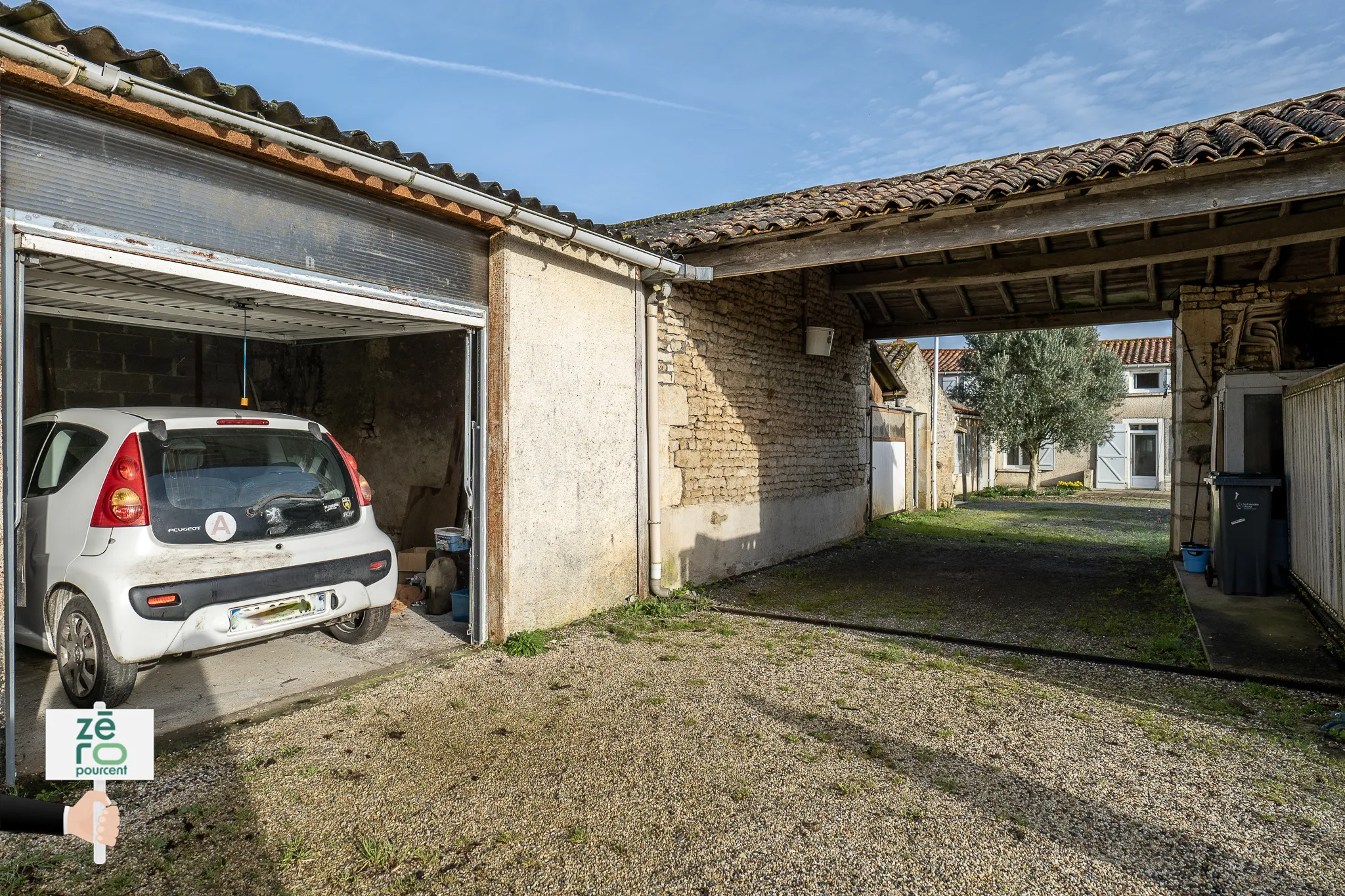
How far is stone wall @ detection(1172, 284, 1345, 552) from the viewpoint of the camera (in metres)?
8.13

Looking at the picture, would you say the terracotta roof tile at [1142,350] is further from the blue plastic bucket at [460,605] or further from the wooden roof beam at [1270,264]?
the blue plastic bucket at [460,605]

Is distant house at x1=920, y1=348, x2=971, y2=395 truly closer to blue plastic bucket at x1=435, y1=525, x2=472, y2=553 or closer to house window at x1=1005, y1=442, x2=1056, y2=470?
house window at x1=1005, y1=442, x2=1056, y2=470

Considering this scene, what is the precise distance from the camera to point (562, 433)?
5945mm

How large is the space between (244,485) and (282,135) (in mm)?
1943

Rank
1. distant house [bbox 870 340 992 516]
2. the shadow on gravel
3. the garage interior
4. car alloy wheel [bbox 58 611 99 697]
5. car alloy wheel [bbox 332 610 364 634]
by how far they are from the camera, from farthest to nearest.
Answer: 1. distant house [bbox 870 340 992 516]
2. car alloy wheel [bbox 332 610 364 634]
3. the garage interior
4. car alloy wheel [bbox 58 611 99 697]
5. the shadow on gravel

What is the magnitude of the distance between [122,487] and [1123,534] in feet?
44.6

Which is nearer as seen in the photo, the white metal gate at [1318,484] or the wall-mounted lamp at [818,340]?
the white metal gate at [1318,484]

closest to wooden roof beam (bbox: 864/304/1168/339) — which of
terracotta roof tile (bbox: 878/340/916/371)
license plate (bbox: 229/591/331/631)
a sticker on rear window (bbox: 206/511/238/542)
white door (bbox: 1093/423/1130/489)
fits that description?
terracotta roof tile (bbox: 878/340/916/371)

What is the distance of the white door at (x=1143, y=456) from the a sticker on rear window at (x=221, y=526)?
27.7m

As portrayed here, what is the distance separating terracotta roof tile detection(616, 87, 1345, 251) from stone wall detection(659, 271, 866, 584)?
1.05m

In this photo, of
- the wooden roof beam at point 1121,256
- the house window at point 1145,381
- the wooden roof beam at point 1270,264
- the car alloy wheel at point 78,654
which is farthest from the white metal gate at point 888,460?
the house window at point 1145,381

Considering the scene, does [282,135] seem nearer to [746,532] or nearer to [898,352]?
[746,532]

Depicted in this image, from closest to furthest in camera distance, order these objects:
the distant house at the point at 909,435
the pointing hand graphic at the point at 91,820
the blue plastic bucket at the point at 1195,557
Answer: the pointing hand graphic at the point at 91,820 → the blue plastic bucket at the point at 1195,557 → the distant house at the point at 909,435

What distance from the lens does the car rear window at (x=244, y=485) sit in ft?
12.8
